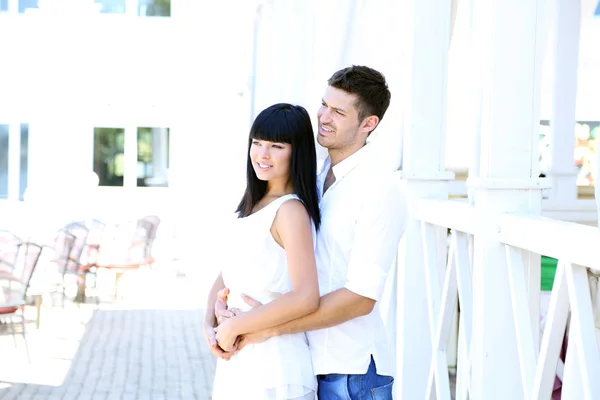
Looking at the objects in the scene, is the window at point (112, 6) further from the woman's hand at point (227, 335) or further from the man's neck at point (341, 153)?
the woman's hand at point (227, 335)

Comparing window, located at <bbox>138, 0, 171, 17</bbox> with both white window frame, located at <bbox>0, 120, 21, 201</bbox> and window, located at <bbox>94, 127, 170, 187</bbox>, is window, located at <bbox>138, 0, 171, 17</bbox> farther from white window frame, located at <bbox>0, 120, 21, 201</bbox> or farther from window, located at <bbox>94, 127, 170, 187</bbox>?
white window frame, located at <bbox>0, 120, 21, 201</bbox>

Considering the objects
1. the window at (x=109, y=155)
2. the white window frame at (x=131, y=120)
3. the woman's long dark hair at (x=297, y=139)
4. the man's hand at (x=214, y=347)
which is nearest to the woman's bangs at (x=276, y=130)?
the woman's long dark hair at (x=297, y=139)

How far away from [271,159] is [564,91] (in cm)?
547

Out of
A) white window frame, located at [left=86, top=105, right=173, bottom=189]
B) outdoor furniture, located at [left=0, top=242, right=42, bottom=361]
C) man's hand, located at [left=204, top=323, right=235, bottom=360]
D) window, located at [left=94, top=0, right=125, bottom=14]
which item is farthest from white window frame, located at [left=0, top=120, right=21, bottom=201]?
man's hand, located at [left=204, top=323, right=235, bottom=360]

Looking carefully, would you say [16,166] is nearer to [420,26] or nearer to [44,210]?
[44,210]

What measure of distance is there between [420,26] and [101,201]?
38.8ft

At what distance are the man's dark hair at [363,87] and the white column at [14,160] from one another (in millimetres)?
13490

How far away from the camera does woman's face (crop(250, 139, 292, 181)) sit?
212 cm

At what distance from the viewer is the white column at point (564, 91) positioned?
709cm

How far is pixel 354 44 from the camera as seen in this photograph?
414cm

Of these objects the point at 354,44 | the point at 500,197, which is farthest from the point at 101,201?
the point at 500,197

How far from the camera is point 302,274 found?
6.63 feet

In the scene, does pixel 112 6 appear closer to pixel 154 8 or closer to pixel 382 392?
pixel 154 8

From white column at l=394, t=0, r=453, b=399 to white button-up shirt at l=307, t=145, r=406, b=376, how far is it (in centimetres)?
114
